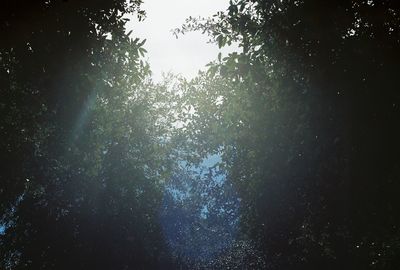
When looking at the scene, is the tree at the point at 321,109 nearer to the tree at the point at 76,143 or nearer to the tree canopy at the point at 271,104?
the tree canopy at the point at 271,104

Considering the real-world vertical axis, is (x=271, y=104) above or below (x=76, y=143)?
above

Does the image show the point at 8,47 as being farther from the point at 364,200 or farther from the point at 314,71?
the point at 364,200

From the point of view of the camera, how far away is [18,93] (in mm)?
10922

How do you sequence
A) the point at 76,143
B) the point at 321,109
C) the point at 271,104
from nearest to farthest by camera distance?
the point at 321,109, the point at 76,143, the point at 271,104

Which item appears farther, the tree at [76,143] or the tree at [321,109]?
the tree at [76,143]

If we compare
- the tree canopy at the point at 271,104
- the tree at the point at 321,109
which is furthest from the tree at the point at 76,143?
the tree at the point at 321,109

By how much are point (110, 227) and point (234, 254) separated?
52.8 ft

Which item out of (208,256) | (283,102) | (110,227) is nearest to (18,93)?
(283,102)

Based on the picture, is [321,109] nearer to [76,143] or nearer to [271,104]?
[271,104]

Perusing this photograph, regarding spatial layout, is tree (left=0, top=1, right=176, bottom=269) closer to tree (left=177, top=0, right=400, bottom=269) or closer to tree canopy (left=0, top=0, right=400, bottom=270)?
tree canopy (left=0, top=0, right=400, bottom=270)

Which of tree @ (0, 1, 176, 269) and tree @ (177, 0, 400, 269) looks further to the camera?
tree @ (0, 1, 176, 269)

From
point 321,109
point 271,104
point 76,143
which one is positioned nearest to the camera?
point 321,109

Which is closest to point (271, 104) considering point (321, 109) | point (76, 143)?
point (321, 109)

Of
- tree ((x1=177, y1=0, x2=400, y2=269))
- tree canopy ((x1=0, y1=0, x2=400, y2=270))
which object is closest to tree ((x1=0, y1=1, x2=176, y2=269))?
tree canopy ((x1=0, y1=0, x2=400, y2=270))
